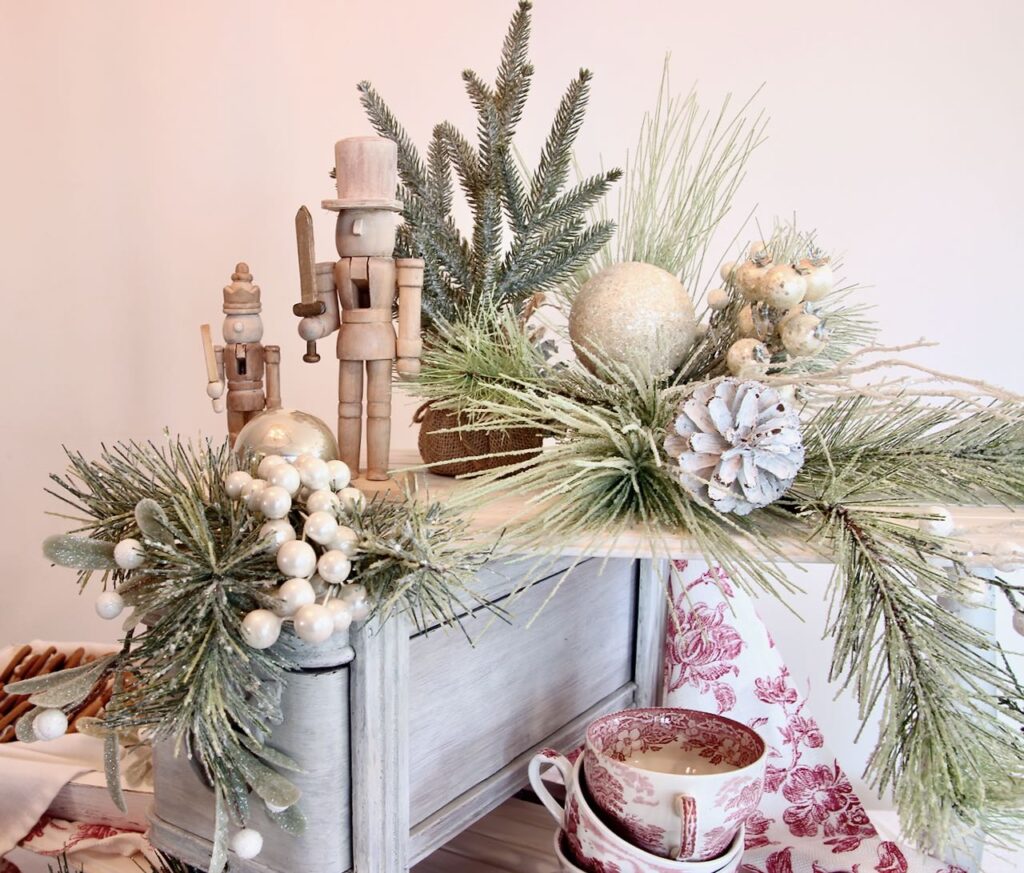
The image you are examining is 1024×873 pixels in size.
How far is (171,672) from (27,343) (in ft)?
2.89

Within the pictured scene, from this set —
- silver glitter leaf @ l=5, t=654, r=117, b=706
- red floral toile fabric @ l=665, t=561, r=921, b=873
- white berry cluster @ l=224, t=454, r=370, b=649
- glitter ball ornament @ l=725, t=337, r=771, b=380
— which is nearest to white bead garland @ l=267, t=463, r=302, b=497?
white berry cluster @ l=224, t=454, r=370, b=649

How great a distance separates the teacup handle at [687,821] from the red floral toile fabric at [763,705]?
197 mm

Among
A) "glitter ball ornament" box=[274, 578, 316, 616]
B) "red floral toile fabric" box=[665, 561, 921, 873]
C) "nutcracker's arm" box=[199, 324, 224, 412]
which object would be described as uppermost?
"nutcracker's arm" box=[199, 324, 224, 412]

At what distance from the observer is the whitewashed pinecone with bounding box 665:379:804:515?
1.45 feet

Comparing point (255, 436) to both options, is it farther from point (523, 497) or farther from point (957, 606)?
point (957, 606)

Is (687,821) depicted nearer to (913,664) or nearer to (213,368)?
(913,664)

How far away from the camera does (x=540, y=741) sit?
2.10ft

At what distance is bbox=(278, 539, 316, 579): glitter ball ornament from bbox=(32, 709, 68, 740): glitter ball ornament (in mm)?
121

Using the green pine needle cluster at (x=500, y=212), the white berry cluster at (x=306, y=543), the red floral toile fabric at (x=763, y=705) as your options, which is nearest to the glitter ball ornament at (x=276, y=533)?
the white berry cluster at (x=306, y=543)

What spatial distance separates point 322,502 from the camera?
43 cm

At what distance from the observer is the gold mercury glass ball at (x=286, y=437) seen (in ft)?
1.64

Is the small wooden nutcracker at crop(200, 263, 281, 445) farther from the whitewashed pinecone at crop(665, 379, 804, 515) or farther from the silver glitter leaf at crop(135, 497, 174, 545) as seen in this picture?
the whitewashed pinecone at crop(665, 379, 804, 515)

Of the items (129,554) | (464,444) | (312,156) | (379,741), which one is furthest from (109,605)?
(312,156)

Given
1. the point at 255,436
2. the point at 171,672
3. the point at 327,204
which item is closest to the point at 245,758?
the point at 171,672
